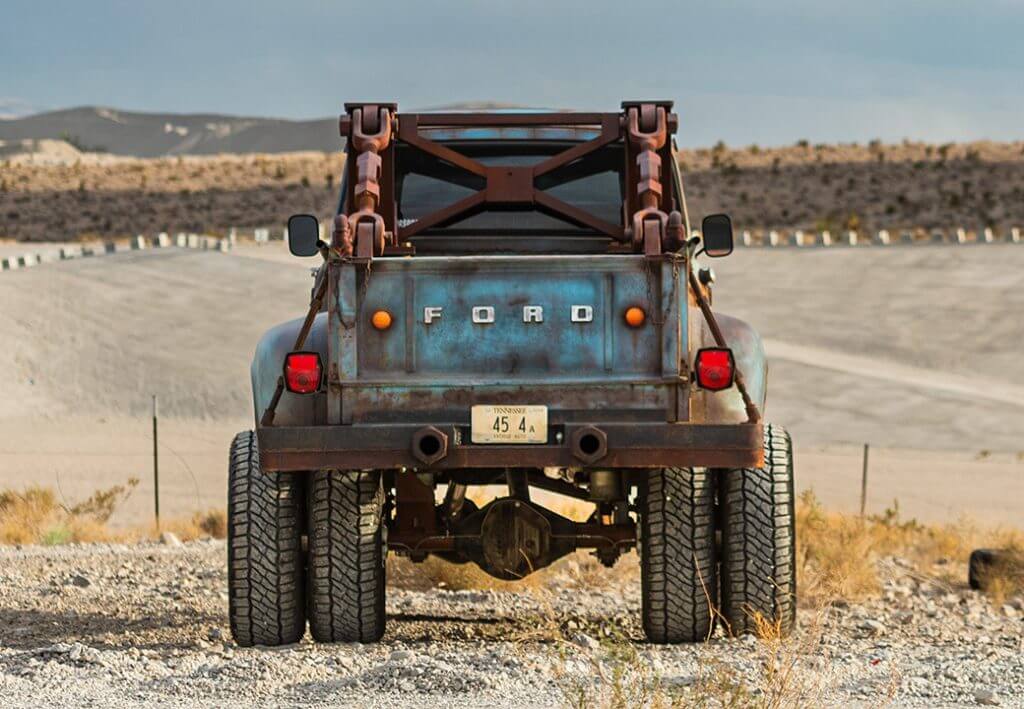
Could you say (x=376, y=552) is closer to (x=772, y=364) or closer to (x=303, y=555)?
(x=303, y=555)

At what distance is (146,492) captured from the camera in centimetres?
2561

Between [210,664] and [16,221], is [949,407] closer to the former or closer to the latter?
[210,664]

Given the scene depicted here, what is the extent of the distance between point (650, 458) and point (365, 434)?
131 centimetres

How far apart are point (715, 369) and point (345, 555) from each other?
82.1 inches

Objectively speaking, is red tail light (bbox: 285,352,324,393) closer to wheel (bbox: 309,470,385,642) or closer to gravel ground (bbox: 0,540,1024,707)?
wheel (bbox: 309,470,385,642)

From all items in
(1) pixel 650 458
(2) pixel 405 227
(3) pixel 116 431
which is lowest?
(3) pixel 116 431

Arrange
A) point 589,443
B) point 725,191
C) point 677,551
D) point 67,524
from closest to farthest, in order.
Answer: point 589,443, point 677,551, point 67,524, point 725,191

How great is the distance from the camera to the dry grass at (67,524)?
1731cm

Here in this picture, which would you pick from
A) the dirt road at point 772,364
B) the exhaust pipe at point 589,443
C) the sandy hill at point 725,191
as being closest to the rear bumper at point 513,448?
the exhaust pipe at point 589,443

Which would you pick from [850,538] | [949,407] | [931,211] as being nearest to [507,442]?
[850,538]

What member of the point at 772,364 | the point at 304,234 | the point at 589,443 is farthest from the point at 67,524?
the point at 772,364

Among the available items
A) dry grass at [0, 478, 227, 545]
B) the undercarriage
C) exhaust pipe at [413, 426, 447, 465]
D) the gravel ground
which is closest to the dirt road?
dry grass at [0, 478, 227, 545]

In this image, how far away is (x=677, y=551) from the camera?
9.59 metres

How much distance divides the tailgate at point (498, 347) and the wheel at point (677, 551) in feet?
2.26
